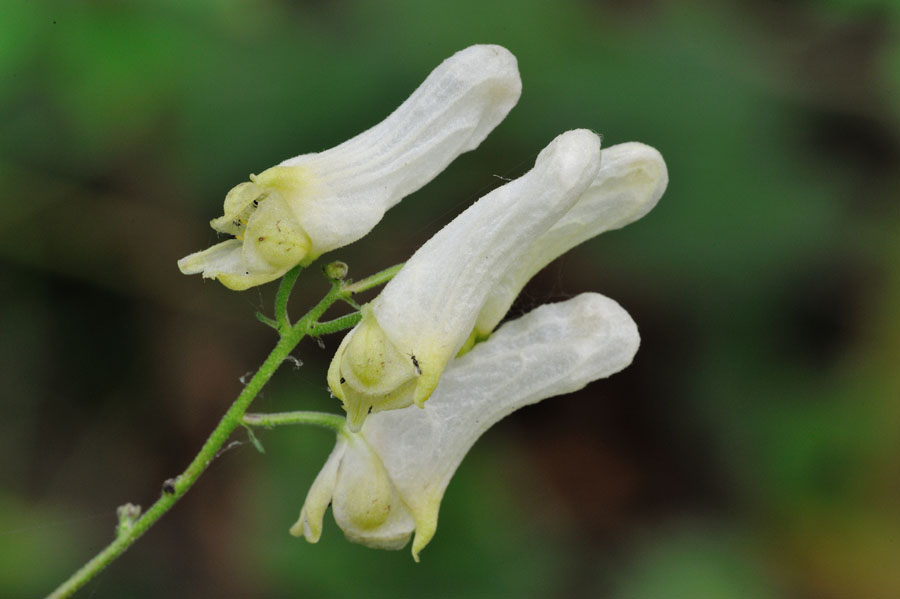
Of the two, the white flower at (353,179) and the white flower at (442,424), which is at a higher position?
the white flower at (353,179)

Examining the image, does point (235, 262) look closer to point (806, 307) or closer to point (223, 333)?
point (223, 333)

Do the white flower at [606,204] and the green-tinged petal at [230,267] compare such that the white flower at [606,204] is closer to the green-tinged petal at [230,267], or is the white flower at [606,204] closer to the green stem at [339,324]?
the green stem at [339,324]

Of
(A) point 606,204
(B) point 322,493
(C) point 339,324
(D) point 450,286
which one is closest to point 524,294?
(A) point 606,204

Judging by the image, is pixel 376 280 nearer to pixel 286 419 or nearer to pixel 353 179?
pixel 353 179

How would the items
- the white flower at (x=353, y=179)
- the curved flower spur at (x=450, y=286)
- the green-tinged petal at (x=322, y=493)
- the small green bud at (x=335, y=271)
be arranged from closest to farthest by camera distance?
the curved flower spur at (x=450, y=286) < the white flower at (x=353, y=179) < the small green bud at (x=335, y=271) < the green-tinged petal at (x=322, y=493)

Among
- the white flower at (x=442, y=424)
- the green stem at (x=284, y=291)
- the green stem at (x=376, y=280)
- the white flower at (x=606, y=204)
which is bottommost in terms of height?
the white flower at (x=442, y=424)

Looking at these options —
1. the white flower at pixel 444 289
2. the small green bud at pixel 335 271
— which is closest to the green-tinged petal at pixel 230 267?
the small green bud at pixel 335 271

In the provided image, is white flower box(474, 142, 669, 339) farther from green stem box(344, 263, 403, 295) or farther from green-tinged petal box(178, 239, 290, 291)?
green-tinged petal box(178, 239, 290, 291)

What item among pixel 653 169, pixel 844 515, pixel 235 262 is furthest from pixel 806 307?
pixel 235 262
